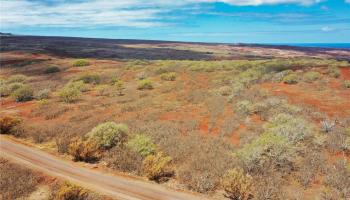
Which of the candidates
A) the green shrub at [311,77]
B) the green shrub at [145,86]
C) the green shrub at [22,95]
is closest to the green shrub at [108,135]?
the green shrub at [22,95]

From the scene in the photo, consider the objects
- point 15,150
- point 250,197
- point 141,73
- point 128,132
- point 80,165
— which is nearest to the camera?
point 250,197

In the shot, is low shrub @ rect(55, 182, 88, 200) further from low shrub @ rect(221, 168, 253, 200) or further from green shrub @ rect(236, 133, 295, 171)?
green shrub @ rect(236, 133, 295, 171)

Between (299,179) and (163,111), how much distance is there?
11.2 m

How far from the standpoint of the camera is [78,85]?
30.1 metres

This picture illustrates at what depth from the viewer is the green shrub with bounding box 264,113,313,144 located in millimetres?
14562

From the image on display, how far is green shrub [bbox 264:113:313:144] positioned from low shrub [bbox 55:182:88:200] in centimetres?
905

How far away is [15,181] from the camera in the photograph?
11.4 m

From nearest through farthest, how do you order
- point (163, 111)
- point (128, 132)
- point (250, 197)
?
1. point (250, 197)
2. point (128, 132)
3. point (163, 111)

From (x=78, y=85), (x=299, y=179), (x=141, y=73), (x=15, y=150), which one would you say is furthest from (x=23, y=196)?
(x=141, y=73)

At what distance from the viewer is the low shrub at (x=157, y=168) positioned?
11.7 metres

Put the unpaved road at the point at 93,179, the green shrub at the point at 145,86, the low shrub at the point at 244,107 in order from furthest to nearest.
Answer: the green shrub at the point at 145,86, the low shrub at the point at 244,107, the unpaved road at the point at 93,179

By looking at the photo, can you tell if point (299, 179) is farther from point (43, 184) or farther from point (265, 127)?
point (43, 184)

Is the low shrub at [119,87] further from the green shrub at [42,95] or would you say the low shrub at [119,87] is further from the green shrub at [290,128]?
the green shrub at [290,128]

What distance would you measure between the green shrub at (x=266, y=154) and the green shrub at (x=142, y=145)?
12.0 ft
